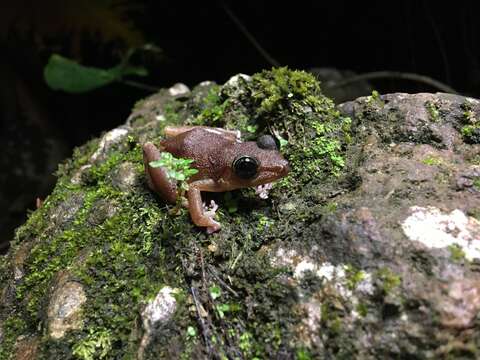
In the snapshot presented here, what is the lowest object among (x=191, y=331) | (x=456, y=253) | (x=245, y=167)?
(x=191, y=331)

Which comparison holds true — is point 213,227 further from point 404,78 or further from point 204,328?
point 404,78

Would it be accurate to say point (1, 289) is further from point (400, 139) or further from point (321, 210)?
point (400, 139)

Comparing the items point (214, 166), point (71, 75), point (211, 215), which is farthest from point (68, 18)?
point (211, 215)

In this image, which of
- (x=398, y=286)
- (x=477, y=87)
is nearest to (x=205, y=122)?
(x=398, y=286)

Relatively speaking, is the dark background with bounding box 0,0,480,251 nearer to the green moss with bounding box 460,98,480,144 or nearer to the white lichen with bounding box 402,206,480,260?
the green moss with bounding box 460,98,480,144

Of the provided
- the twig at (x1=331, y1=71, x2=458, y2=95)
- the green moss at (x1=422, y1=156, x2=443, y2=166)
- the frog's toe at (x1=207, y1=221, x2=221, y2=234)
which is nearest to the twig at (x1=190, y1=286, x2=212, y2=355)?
the frog's toe at (x1=207, y1=221, x2=221, y2=234)
